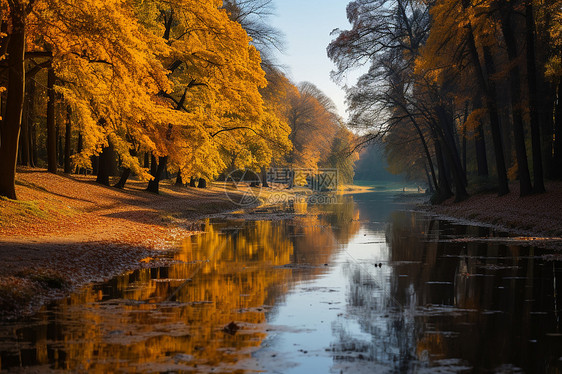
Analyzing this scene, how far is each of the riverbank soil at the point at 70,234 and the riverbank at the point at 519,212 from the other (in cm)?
1198

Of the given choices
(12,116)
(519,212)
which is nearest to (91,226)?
(12,116)

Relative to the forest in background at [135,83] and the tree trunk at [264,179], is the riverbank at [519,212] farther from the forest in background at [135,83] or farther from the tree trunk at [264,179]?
the tree trunk at [264,179]

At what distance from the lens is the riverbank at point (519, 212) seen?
2091cm

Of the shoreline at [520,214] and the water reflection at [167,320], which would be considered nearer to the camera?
the water reflection at [167,320]

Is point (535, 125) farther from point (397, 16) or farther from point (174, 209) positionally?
point (174, 209)

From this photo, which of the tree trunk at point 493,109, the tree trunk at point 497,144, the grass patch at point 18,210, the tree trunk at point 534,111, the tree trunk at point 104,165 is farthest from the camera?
the tree trunk at point 104,165

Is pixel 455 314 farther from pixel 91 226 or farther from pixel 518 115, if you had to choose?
pixel 518 115

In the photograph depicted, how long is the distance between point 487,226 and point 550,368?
64.8ft

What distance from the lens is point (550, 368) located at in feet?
20.2

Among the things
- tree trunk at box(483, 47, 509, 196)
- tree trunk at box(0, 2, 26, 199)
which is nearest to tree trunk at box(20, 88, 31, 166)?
tree trunk at box(0, 2, 26, 199)

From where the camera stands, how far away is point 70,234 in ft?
59.0

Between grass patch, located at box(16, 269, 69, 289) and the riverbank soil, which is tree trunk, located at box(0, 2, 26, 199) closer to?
the riverbank soil

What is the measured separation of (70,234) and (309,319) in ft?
37.6

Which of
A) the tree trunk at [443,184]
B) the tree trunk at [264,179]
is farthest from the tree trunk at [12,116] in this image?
the tree trunk at [264,179]
